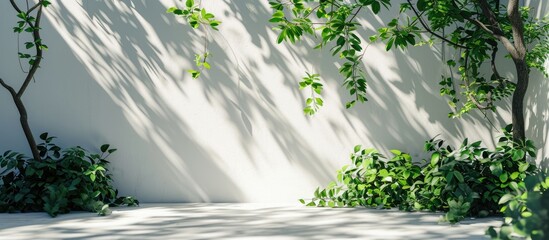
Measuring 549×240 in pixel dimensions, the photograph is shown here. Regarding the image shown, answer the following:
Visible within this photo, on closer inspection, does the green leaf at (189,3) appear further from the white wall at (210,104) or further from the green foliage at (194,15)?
the white wall at (210,104)

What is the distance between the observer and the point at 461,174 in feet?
14.2

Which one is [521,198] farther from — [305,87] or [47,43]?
[47,43]

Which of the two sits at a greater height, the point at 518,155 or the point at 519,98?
the point at 519,98

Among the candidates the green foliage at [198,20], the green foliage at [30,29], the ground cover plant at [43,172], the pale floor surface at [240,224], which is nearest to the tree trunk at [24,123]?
the ground cover plant at [43,172]

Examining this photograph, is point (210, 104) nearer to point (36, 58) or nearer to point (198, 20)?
point (198, 20)

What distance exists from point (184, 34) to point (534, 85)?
2485 millimetres

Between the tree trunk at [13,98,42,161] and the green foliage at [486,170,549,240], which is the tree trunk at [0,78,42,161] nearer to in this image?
the tree trunk at [13,98,42,161]

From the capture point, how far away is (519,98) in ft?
14.0

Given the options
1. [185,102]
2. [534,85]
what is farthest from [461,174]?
[185,102]

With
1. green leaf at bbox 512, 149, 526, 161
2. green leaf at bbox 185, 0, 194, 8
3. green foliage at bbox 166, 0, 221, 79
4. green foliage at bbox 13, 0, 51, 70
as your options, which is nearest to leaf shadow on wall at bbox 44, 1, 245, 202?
green foliage at bbox 166, 0, 221, 79

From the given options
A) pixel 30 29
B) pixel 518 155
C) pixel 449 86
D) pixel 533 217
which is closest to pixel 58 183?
pixel 30 29

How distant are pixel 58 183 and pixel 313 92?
1899 millimetres

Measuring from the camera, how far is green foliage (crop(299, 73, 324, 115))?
193 inches

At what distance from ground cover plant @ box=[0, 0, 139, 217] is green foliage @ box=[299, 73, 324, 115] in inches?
56.6
